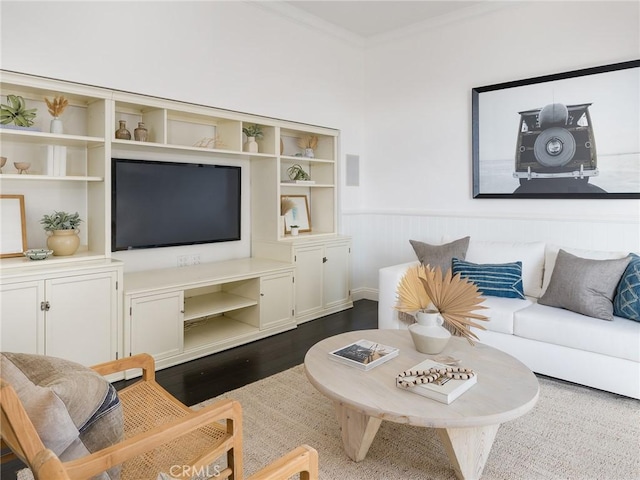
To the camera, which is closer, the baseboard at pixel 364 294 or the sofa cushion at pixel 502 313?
the sofa cushion at pixel 502 313

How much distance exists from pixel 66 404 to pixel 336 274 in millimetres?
3565

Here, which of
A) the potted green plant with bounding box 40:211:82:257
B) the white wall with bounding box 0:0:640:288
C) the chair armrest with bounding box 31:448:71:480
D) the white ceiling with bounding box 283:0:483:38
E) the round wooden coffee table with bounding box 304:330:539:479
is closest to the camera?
the chair armrest with bounding box 31:448:71:480

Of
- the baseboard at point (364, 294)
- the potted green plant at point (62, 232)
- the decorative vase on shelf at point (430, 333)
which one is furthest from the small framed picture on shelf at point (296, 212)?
the decorative vase on shelf at point (430, 333)

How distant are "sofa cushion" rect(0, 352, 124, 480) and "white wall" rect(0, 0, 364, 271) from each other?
2144 mm

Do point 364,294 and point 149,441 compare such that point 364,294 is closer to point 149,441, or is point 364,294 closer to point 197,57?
point 197,57

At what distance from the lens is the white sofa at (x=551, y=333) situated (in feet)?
8.36

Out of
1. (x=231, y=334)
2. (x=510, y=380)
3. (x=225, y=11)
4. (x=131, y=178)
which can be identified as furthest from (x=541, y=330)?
(x=225, y=11)

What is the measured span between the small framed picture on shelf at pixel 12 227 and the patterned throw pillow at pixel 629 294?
3.93 metres

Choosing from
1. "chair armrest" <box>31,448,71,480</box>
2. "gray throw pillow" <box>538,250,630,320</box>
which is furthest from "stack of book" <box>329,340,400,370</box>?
"gray throw pillow" <box>538,250,630,320</box>

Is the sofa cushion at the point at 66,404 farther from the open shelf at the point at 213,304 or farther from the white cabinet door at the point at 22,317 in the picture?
the open shelf at the point at 213,304

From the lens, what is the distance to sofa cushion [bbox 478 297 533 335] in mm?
2971

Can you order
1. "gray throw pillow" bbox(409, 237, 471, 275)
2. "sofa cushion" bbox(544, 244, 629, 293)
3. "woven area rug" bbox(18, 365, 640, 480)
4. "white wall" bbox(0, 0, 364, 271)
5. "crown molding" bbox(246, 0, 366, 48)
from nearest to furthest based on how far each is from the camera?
"woven area rug" bbox(18, 365, 640, 480) → "white wall" bbox(0, 0, 364, 271) → "sofa cushion" bbox(544, 244, 629, 293) → "gray throw pillow" bbox(409, 237, 471, 275) → "crown molding" bbox(246, 0, 366, 48)

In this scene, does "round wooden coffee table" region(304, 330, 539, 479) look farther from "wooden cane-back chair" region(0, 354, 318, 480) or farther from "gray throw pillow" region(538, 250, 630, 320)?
"gray throw pillow" region(538, 250, 630, 320)

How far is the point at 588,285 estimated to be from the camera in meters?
2.83
